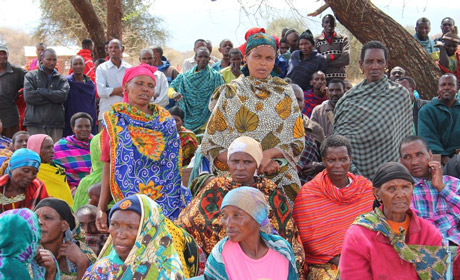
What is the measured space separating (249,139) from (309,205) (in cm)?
76

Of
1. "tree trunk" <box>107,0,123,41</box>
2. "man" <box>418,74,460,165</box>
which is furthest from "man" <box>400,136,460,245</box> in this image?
"tree trunk" <box>107,0,123,41</box>

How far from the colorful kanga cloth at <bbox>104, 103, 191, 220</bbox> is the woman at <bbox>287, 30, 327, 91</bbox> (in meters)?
4.15

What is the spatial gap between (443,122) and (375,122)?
1.35 m

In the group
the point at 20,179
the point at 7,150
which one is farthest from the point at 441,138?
the point at 7,150

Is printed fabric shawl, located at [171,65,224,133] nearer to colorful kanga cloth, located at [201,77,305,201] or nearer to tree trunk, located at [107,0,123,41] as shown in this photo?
tree trunk, located at [107,0,123,41]

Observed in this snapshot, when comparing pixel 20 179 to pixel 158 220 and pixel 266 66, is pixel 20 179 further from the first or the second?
pixel 266 66

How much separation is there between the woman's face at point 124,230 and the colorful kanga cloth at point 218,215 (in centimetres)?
85

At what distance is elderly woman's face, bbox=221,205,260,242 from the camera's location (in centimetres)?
395

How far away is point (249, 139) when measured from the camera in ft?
15.0

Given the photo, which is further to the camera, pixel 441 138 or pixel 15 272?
pixel 441 138

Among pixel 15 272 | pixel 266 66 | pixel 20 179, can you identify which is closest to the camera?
pixel 15 272

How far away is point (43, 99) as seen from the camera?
8.61m

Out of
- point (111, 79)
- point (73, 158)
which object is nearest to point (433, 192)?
point (73, 158)

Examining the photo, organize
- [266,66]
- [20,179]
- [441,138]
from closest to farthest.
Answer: [266,66], [20,179], [441,138]
